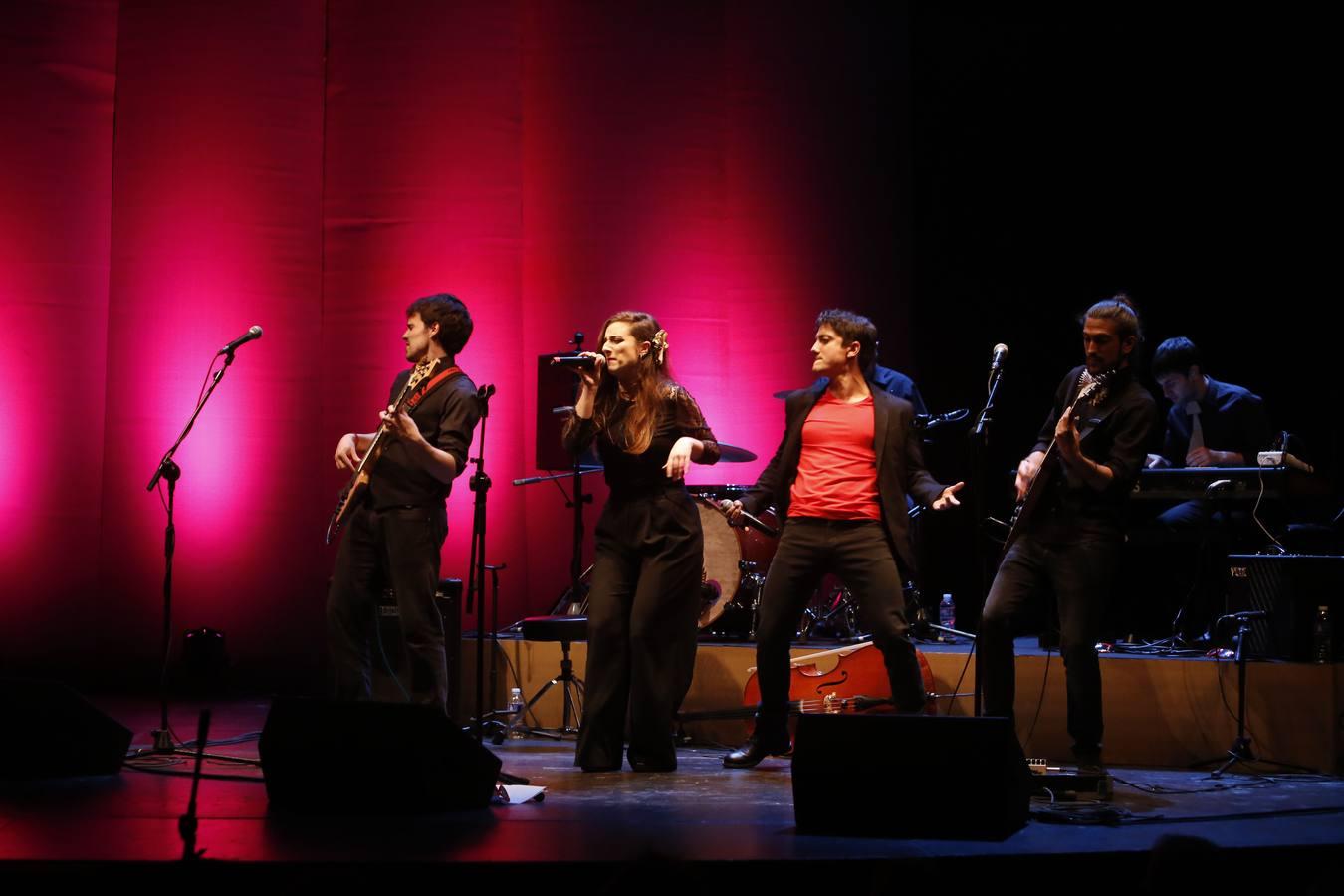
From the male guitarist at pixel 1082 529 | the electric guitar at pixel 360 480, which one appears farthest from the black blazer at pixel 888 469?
the electric guitar at pixel 360 480

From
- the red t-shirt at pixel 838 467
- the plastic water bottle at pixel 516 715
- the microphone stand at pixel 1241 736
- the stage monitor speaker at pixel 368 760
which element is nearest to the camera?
the stage monitor speaker at pixel 368 760

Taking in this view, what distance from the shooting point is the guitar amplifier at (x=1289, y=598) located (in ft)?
19.6

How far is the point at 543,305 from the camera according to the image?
27.6 feet

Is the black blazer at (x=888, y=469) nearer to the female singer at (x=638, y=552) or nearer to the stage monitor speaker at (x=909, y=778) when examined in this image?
the female singer at (x=638, y=552)

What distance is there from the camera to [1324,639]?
5926mm

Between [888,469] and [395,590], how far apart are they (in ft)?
7.17

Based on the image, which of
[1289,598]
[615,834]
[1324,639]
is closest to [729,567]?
[1289,598]

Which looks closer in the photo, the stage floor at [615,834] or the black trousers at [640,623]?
the stage floor at [615,834]

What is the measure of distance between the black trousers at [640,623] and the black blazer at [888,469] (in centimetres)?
36

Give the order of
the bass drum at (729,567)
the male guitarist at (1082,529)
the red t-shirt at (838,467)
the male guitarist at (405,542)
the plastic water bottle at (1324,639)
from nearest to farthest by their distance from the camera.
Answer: the male guitarist at (1082,529)
the red t-shirt at (838,467)
the male guitarist at (405,542)
the plastic water bottle at (1324,639)
the bass drum at (729,567)

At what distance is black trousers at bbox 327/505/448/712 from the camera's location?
5566 millimetres

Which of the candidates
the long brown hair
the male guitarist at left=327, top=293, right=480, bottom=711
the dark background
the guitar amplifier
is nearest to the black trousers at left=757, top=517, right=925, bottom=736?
the long brown hair

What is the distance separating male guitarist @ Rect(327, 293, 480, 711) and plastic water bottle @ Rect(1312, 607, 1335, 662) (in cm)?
398

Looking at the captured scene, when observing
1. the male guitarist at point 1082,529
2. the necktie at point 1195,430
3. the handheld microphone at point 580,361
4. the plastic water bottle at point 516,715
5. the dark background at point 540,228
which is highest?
the dark background at point 540,228
